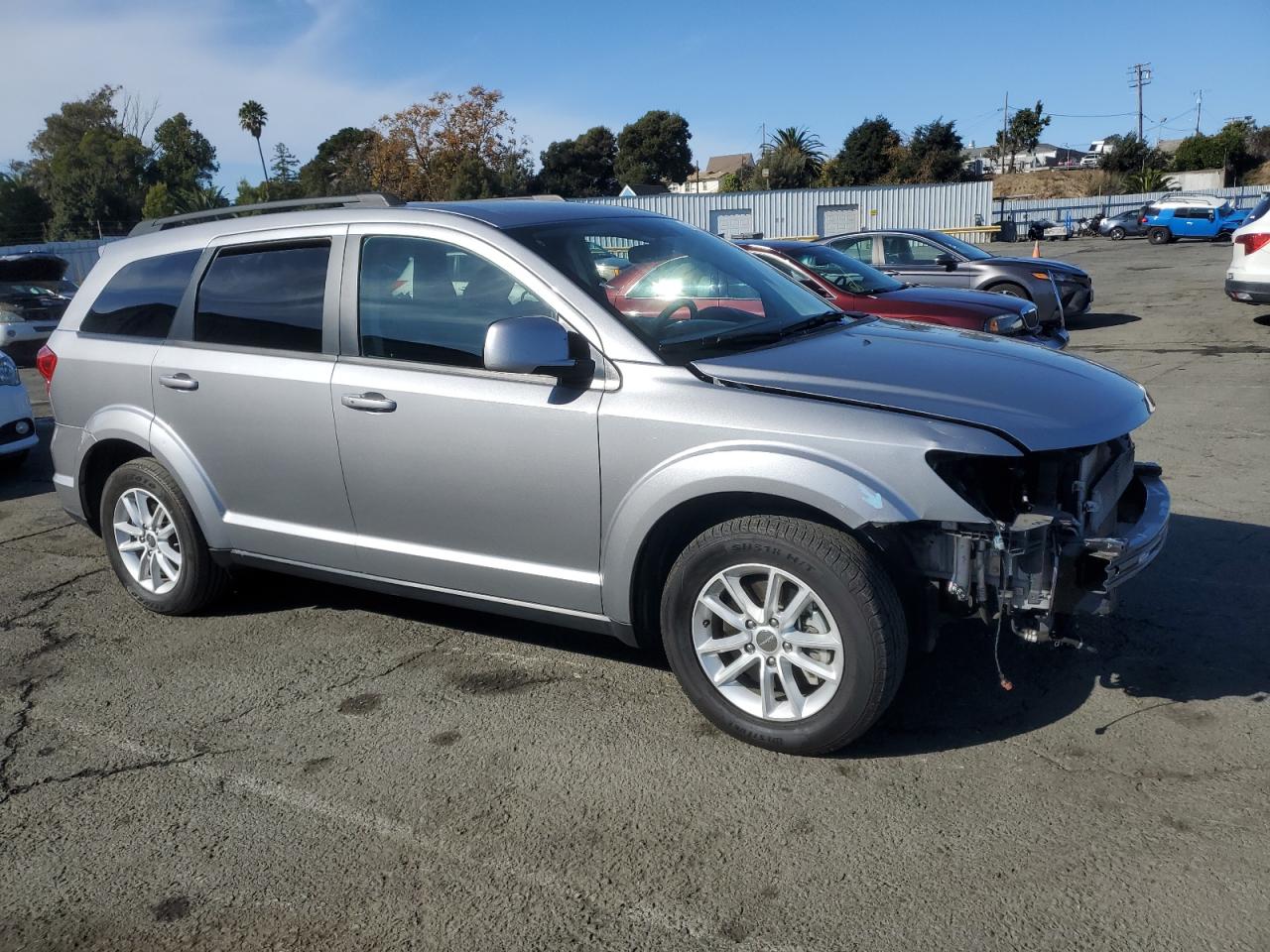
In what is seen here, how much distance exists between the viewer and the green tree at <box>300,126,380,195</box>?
243ft

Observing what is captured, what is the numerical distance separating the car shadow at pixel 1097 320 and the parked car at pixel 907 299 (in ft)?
17.2

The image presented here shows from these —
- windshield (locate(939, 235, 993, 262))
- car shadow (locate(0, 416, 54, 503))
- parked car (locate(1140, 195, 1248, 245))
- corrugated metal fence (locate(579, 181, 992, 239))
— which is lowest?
car shadow (locate(0, 416, 54, 503))

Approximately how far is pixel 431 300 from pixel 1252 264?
1196cm

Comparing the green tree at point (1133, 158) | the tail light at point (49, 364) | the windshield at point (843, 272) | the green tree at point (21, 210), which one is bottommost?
the tail light at point (49, 364)

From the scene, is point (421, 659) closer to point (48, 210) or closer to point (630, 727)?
point (630, 727)

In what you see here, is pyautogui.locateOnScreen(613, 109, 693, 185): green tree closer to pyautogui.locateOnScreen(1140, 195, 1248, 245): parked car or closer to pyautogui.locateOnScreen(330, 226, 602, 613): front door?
pyautogui.locateOnScreen(1140, 195, 1248, 245): parked car

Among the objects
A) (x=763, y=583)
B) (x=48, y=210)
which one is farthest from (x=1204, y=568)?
(x=48, y=210)

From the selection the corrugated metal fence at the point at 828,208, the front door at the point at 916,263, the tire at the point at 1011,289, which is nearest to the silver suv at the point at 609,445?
the tire at the point at 1011,289

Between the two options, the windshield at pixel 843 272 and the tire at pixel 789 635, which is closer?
the tire at pixel 789 635

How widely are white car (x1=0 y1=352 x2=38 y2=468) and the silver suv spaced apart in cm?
377

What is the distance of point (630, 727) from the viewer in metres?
3.83

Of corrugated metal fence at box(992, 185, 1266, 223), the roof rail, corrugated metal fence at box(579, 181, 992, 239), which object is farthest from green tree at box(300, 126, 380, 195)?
the roof rail

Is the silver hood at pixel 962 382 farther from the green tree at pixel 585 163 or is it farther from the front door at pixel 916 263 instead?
the green tree at pixel 585 163

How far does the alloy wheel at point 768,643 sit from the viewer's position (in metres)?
3.43
